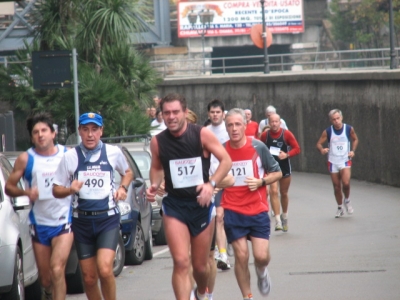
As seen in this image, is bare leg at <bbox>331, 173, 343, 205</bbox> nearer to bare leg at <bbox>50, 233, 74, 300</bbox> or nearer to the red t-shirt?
the red t-shirt

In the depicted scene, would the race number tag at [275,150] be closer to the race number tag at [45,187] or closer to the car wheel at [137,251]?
the car wheel at [137,251]

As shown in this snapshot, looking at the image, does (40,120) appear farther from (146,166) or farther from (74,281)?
(146,166)

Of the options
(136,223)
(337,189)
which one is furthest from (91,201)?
(337,189)

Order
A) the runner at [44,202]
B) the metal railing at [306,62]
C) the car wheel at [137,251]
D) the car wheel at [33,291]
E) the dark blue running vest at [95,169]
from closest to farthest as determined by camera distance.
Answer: the dark blue running vest at [95,169] → the runner at [44,202] → the car wheel at [33,291] → the car wheel at [137,251] → the metal railing at [306,62]

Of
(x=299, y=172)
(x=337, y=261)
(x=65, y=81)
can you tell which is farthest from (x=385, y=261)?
(x=299, y=172)

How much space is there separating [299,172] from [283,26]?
3748 centimetres

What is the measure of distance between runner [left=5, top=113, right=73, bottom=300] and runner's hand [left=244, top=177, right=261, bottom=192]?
1678mm

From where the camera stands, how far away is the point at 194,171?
8305 mm

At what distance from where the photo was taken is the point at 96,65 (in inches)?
928

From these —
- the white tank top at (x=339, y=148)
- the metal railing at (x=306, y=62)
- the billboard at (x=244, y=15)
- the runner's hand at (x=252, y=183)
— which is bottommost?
the white tank top at (x=339, y=148)

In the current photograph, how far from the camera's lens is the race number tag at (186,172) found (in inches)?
327

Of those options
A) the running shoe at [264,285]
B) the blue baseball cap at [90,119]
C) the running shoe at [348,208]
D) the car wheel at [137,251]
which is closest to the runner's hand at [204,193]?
the blue baseball cap at [90,119]

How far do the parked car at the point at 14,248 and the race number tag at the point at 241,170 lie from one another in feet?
6.32

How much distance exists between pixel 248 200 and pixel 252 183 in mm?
229
